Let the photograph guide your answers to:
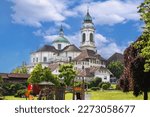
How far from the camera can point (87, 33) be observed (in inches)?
7613

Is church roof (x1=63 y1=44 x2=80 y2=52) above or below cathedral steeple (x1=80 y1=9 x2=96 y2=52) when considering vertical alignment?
below

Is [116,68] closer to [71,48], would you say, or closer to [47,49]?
[71,48]

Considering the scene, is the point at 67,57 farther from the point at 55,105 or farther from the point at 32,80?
the point at 55,105

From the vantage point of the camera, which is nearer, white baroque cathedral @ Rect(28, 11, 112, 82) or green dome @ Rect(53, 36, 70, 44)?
white baroque cathedral @ Rect(28, 11, 112, 82)

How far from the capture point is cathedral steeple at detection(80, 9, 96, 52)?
19075 cm

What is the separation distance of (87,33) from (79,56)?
109ft

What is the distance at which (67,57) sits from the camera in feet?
557

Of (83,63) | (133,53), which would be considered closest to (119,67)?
(83,63)

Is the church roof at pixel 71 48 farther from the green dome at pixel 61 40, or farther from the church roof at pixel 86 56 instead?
the green dome at pixel 61 40

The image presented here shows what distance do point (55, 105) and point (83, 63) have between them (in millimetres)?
147192

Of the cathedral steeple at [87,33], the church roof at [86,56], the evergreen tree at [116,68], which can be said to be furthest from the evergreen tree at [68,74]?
the cathedral steeple at [87,33]

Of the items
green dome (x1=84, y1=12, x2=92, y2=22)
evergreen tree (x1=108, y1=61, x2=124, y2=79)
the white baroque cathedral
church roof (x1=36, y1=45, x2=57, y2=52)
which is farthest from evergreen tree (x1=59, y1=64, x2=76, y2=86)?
green dome (x1=84, y1=12, x2=92, y2=22)

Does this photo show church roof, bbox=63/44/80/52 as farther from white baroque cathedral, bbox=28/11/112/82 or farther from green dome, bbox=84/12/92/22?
green dome, bbox=84/12/92/22

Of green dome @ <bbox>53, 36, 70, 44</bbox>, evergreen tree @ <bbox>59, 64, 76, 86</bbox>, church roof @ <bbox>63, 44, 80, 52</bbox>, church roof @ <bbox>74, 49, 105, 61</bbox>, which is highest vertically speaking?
green dome @ <bbox>53, 36, 70, 44</bbox>
